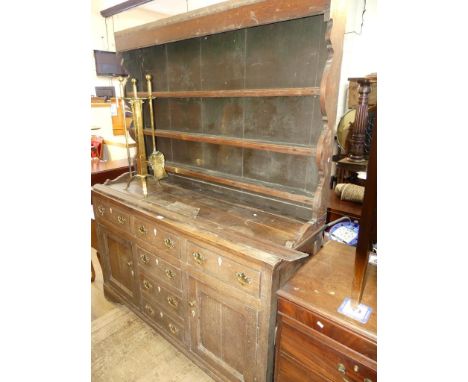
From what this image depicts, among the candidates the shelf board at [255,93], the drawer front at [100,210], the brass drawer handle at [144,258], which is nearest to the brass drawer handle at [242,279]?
the brass drawer handle at [144,258]

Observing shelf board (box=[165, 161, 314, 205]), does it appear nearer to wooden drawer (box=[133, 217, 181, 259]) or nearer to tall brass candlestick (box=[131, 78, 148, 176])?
tall brass candlestick (box=[131, 78, 148, 176])

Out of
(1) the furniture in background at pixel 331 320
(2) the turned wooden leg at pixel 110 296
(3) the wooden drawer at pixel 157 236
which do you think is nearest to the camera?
→ (1) the furniture in background at pixel 331 320

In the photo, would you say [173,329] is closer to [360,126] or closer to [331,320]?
[331,320]

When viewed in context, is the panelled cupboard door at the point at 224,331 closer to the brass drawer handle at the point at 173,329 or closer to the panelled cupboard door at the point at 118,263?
the brass drawer handle at the point at 173,329

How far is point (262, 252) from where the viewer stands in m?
1.15

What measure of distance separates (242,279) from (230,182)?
0.58 meters

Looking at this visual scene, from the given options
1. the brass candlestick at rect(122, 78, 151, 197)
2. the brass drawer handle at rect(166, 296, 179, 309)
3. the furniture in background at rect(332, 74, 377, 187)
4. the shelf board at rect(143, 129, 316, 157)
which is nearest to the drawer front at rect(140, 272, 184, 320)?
the brass drawer handle at rect(166, 296, 179, 309)

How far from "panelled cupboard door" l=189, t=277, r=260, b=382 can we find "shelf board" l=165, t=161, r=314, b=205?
545mm

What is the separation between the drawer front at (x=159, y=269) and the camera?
155 centimetres

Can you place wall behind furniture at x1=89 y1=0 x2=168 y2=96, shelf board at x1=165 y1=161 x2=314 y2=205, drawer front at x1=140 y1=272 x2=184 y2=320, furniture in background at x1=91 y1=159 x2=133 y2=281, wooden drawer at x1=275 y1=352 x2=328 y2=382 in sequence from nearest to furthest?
wooden drawer at x1=275 y1=352 x2=328 y2=382 < shelf board at x1=165 y1=161 x2=314 y2=205 < drawer front at x1=140 y1=272 x2=184 y2=320 < furniture in background at x1=91 y1=159 x2=133 y2=281 < wall behind furniture at x1=89 y1=0 x2=168 y2=96

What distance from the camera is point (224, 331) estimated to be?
1.40m

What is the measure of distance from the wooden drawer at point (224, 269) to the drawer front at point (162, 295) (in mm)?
328

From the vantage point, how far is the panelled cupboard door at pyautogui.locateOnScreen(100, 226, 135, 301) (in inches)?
74.0

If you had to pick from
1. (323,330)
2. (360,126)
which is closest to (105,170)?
(360,126)
